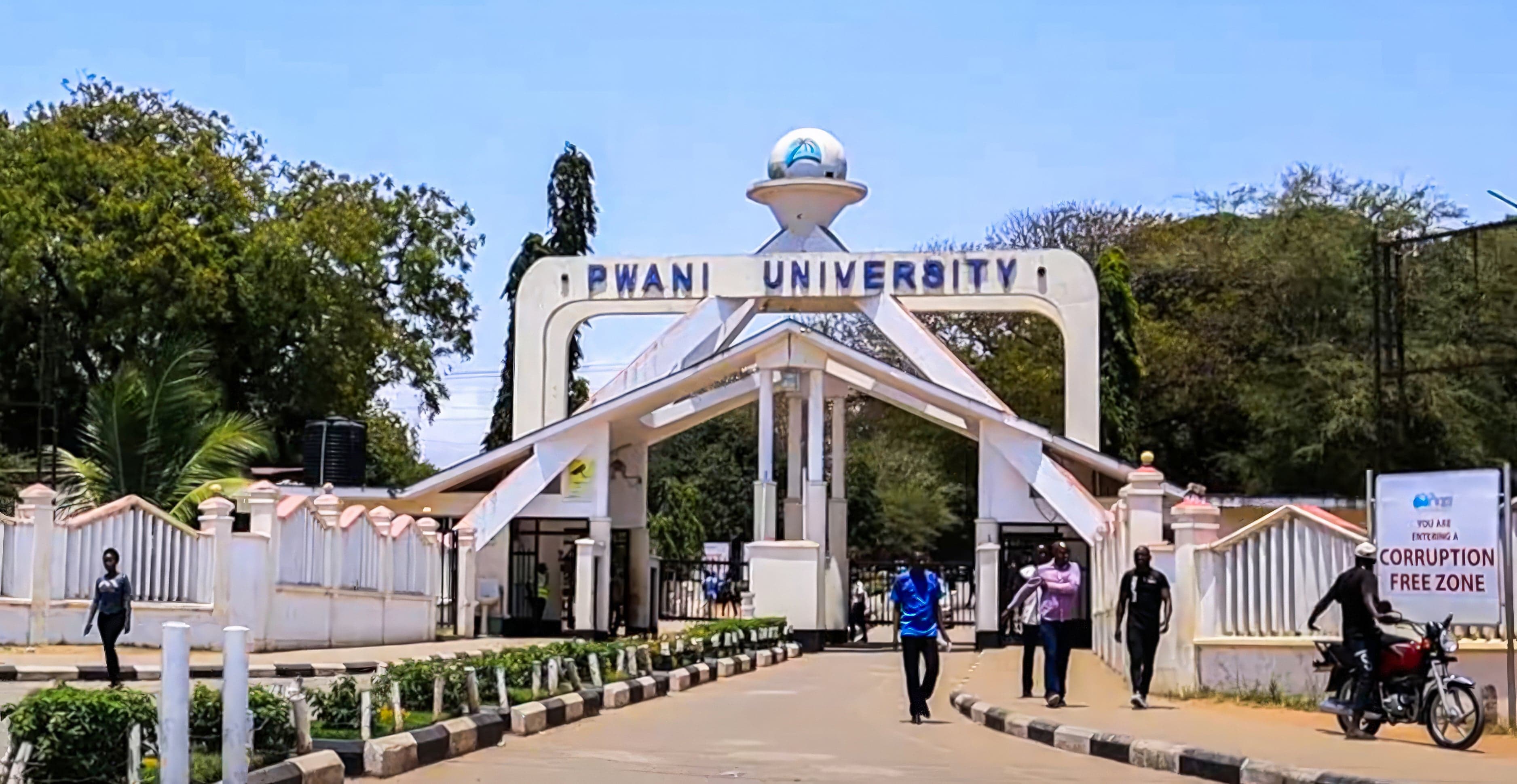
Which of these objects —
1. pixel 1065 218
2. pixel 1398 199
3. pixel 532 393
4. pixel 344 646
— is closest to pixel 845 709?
pixel 344 646

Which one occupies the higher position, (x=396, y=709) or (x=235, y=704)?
(x=235, y=704)

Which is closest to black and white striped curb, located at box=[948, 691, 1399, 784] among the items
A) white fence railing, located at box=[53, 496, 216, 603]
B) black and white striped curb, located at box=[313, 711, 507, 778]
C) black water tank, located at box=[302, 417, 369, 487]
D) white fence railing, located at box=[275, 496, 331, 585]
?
black and white striped curb, located at box=[313, 711, 507, 778]

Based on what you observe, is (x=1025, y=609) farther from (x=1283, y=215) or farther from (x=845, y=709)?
(x=1283, y=215)

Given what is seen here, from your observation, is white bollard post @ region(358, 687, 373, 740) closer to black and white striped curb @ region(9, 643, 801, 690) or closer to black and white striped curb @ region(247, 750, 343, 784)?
black and white striped curb @ region(247, 750, 343, 784)

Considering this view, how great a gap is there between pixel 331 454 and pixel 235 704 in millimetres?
27620

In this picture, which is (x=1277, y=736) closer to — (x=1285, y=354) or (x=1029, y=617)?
(x=1029, y=617)

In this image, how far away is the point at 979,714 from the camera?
18.1 meters

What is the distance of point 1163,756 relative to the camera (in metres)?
13.6

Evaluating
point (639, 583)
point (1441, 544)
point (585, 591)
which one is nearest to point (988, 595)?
point (585, 591)

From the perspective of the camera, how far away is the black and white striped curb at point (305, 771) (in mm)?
10281

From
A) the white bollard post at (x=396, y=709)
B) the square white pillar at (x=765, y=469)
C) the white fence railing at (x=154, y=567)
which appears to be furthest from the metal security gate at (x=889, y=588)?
the white bollard post at (x=396, y=709)

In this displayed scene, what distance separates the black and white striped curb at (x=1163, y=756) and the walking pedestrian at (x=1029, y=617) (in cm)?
163

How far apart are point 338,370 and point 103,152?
7392mm

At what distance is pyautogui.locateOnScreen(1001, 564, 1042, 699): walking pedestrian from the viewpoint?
18.7m
